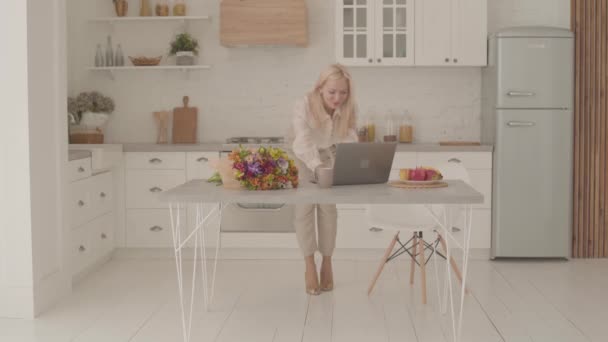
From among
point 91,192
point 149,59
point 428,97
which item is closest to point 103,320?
point 91,192

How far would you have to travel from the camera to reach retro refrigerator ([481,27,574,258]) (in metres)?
5.46

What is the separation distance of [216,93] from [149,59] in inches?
23.5

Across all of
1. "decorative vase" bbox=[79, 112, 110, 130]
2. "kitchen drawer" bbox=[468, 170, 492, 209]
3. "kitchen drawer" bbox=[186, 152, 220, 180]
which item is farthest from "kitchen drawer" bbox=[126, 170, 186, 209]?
→ "kitchen drawer" bbox=[468, 170, 492, 209]

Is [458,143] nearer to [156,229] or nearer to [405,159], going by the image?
[405,159]

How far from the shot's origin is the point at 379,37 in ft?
18.8

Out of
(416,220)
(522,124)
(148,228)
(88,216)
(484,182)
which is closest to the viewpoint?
(416,220)

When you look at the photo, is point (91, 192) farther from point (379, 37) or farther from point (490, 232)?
point (490, 232)

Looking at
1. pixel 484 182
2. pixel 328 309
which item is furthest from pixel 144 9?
pixel 328 309

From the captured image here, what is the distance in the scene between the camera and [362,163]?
3.46m

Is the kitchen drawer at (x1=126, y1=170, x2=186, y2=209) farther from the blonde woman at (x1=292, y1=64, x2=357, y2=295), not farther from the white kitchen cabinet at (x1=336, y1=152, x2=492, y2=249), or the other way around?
the blonde woman at (x1=292, y1=64, x2=357, y2=295)

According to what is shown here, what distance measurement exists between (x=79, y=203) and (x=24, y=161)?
0.93 meters

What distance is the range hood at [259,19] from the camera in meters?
5.73

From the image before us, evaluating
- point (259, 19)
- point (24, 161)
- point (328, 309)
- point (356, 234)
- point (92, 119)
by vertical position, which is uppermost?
point (259, 19)

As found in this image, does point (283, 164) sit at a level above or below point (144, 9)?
below
